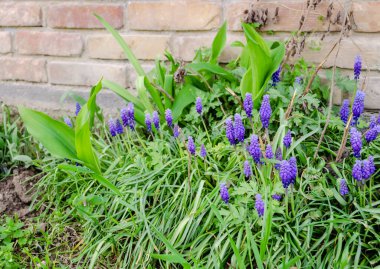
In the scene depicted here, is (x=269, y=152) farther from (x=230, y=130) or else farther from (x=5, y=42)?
(x=5, y=42)

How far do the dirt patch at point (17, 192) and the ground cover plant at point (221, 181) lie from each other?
8cm

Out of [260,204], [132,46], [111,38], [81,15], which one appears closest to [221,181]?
[260,204]

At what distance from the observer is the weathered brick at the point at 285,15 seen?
2.10 metres

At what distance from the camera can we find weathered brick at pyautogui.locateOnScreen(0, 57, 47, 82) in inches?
109

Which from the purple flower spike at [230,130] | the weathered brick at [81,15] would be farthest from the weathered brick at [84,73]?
the purple flower spike at [230,130]

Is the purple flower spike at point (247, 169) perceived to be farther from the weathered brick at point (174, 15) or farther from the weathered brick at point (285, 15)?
the weathered brick at point (174, 15)

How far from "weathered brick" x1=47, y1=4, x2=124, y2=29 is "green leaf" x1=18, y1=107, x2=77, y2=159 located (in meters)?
0.83

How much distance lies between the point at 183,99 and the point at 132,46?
55cm

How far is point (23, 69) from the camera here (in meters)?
2.81

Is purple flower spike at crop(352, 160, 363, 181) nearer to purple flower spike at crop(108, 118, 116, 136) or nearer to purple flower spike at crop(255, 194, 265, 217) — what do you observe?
purple flower spike at crop(255, 194, 265, 217)

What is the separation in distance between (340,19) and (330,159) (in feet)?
2.04

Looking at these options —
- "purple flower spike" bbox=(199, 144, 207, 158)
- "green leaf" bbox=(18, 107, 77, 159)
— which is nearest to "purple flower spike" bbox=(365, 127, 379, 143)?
"purple flower spike" bbox=(199, 144, 207, 158)

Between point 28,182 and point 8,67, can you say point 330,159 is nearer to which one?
point 28,182

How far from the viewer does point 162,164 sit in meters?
1.83
